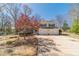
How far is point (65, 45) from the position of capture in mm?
1551

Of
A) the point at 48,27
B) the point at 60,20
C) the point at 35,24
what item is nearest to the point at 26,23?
the point at 35,24

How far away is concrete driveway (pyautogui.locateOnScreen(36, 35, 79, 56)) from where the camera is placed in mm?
1534

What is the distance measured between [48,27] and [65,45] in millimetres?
224

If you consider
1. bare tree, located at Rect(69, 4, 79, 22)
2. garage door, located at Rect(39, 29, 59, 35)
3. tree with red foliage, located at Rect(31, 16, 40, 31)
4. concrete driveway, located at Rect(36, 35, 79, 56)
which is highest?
bare tree, located at Rect(69, 4, 79, 22)

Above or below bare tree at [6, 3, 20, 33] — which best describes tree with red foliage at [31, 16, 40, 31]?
below

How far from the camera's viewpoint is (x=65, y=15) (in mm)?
1566

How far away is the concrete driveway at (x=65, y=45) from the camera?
60.4 inches

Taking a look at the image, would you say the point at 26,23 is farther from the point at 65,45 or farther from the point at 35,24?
the point at 65,45

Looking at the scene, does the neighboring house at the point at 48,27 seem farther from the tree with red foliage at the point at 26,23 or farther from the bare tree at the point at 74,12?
the bare tree at the point at 74,12

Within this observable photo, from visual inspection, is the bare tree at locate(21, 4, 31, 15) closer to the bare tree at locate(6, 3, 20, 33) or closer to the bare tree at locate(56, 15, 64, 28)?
the bare tree at locate(6, 3, 20, 33)

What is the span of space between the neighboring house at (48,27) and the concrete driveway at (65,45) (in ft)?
0.15

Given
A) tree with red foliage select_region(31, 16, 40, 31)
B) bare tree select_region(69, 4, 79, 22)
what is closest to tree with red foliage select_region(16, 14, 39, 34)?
tree with red foliage select_region(31, 16, 40, 31)

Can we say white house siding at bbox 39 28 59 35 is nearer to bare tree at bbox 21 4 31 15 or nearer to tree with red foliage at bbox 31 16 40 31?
tree with red foliage at bbox 31 16 40 31

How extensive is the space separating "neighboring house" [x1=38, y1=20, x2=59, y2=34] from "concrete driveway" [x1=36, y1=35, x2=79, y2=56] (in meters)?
0.05
